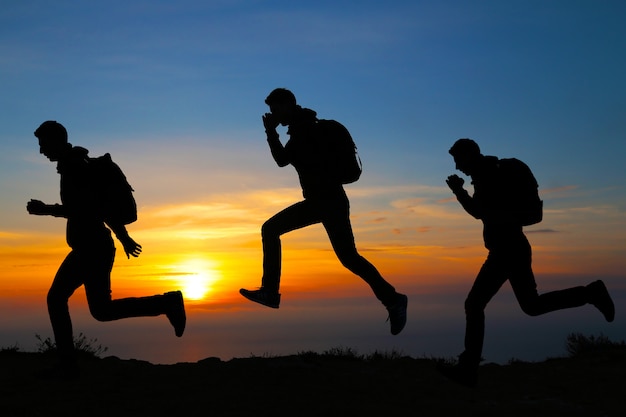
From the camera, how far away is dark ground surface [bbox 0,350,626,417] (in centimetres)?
725

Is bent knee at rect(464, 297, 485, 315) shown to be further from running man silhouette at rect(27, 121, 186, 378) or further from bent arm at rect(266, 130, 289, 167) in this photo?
running man silhouette at rect(27, 121, 186, 378)

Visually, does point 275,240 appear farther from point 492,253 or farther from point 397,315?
point 492,253

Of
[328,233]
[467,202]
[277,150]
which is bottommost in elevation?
[328,233]

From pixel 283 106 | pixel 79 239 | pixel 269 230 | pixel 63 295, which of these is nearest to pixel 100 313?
pixel 63 295

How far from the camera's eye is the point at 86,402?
24.3ft

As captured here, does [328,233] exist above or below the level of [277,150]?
below

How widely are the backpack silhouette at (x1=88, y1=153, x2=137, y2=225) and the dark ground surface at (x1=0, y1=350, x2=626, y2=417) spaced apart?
6.31ft

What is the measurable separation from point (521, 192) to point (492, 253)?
2.55ft

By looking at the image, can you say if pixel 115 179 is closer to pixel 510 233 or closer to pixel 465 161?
pixel 465 161

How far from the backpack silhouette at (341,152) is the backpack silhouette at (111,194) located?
2.30m

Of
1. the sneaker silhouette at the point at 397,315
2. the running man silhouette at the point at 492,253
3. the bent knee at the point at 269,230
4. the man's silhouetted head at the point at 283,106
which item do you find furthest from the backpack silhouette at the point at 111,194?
the running man silhouette at the point at 492,253

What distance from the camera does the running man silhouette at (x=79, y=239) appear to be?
25.8ft

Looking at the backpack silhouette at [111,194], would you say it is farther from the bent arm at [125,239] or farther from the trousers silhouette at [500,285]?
the trousers silhouette at [500,285]

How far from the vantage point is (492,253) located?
8047 mm
